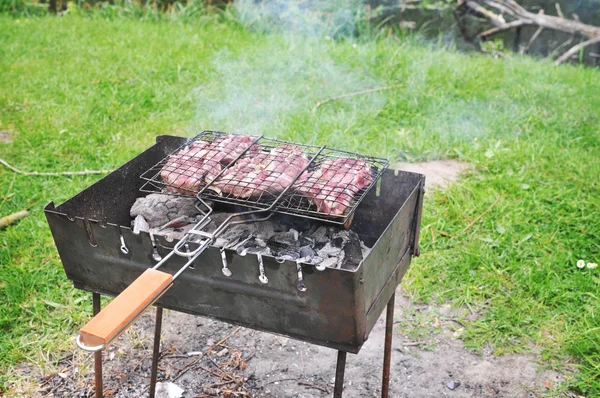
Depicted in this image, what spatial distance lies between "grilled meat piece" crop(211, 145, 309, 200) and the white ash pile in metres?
0.13

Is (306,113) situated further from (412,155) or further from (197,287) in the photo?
(197,287)

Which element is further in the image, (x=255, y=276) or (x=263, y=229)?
(x=263, y=229)

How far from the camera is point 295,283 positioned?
193 cm

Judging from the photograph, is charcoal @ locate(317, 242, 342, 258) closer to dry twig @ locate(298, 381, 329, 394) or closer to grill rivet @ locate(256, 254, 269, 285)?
grill rivet @ locate(256, 254, 269, 285)

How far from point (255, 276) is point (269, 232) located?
46 cm

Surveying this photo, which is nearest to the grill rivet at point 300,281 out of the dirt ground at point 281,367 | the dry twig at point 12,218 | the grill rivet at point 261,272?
the grill rivet at point 261,272

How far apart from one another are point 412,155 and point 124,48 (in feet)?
13.0

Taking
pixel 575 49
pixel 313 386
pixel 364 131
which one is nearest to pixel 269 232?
pixel 313 386

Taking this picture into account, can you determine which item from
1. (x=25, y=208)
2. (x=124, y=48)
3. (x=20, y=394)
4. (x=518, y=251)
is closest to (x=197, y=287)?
(x=20, y=394)

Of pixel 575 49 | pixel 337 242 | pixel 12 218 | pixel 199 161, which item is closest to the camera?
pixel 337 242

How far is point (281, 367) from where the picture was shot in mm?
3074

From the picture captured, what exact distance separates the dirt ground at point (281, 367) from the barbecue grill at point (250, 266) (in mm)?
540

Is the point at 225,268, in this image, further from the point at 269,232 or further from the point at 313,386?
the point at 313,386

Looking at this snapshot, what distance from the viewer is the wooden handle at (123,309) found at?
157cm
